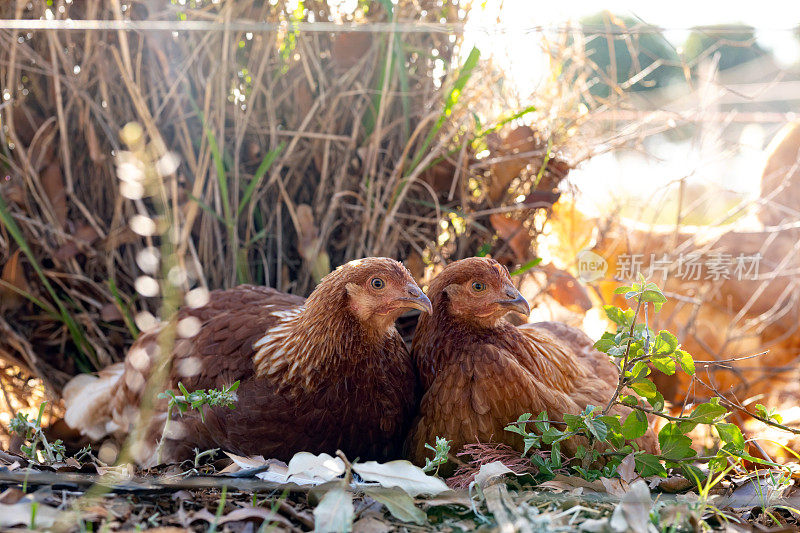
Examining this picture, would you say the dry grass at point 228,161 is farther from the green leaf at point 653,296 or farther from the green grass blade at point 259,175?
the green leaf at point 653,296

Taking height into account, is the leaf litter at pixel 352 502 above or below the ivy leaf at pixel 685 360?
below

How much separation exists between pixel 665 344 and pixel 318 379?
830 mm

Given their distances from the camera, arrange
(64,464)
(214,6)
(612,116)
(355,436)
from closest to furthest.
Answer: (64,464)
(355,436)
(214,6)
(612,116)

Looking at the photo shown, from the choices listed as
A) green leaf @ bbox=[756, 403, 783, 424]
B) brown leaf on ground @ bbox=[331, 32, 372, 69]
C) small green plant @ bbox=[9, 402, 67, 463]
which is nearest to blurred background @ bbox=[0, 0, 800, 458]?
brown leaf on ground @ bbox=[331, 32, 372, 69]

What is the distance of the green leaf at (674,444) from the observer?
145 centimetres

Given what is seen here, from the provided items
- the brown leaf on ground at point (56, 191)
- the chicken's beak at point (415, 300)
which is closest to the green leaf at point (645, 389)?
the chicken's beak at point (415, 300)

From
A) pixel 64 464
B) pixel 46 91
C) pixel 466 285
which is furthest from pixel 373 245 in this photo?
pixel 46 91

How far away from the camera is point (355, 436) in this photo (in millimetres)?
1660

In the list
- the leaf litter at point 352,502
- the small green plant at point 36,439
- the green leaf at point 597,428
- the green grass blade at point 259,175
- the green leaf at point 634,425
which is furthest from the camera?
the green grass blade at point 259,175

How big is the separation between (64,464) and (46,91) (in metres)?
1.45

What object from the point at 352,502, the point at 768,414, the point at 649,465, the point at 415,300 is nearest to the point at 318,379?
the point at 415,300

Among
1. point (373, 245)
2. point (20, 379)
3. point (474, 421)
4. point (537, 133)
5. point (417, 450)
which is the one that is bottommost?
point (20, 379)

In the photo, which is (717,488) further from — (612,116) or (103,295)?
(103,295)

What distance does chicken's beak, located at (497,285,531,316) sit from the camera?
164cm
